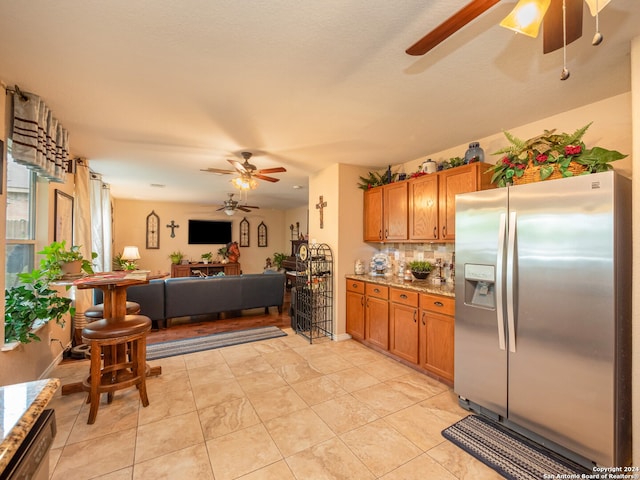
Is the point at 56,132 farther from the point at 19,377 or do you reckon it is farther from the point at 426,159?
the point at 426,159

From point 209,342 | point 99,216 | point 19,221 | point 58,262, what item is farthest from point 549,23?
point 99,216

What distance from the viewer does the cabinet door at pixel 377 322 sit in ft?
10.8

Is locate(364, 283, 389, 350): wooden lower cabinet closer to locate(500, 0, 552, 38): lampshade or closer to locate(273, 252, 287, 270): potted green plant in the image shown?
locate(500, 0, 552, 38): lampshade

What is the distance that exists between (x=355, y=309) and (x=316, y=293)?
622mm

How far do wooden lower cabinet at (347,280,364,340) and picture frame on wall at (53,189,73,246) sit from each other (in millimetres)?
3370

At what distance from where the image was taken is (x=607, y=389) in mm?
1579

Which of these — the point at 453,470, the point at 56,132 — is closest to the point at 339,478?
the point at 453,470

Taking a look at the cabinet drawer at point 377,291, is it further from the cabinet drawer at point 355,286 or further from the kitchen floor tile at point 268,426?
the kitchen floor tile at point 268,426

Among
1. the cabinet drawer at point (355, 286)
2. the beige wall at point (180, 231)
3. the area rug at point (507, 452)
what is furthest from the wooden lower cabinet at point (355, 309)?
the beige wall at point (180, 231)

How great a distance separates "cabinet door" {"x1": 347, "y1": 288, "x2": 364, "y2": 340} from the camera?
12.0ft

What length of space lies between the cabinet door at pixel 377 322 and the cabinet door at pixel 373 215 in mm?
861

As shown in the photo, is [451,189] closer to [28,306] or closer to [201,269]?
[28,306]

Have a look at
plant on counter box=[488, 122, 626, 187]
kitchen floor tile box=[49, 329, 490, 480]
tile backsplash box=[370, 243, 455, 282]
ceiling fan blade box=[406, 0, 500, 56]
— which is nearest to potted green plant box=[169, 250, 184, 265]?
kitchen floor tile box=[49, 329, 490, 480]

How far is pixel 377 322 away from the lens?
340 centimetres
